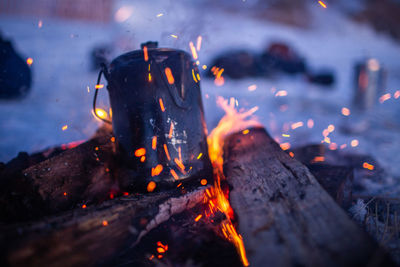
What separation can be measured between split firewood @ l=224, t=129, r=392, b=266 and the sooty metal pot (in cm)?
43

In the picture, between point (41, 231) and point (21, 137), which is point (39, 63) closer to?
point (21, 137)

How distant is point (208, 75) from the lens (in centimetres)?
684

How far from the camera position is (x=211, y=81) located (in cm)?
650

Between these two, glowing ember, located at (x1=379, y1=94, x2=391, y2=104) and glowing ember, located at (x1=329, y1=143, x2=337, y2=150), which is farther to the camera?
glowing ember, located at (x1=379, y1=94, x2=391, y2=104)

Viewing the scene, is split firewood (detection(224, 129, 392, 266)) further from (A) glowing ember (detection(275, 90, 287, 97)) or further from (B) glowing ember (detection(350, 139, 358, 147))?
(A) glowing ember (detection(275, 90, 287, 97))

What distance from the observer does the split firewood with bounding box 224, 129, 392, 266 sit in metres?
0.97

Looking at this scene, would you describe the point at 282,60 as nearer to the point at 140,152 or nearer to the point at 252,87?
the point at 252,87

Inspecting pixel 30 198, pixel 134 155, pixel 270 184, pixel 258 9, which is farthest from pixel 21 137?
pixel 258 9

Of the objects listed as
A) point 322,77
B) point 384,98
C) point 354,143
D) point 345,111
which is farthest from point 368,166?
point 322,77

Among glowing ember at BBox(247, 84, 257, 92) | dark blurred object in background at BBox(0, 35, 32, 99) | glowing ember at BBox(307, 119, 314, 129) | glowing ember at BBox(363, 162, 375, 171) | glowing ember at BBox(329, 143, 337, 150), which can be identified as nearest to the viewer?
dark blurred object in background at BBox(0, 35, 32, 99)

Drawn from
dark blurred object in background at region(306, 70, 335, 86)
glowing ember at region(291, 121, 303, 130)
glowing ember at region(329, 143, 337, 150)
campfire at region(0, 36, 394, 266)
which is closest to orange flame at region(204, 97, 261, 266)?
campfire at region(0, 36, 394, 266)

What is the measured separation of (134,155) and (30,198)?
72 centimetres

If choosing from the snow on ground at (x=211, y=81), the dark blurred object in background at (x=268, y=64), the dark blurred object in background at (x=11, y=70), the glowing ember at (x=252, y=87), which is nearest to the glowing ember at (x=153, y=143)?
the snow on ground at (x=211, y=81)

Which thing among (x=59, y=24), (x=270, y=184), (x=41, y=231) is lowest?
(x=270, y=184)
